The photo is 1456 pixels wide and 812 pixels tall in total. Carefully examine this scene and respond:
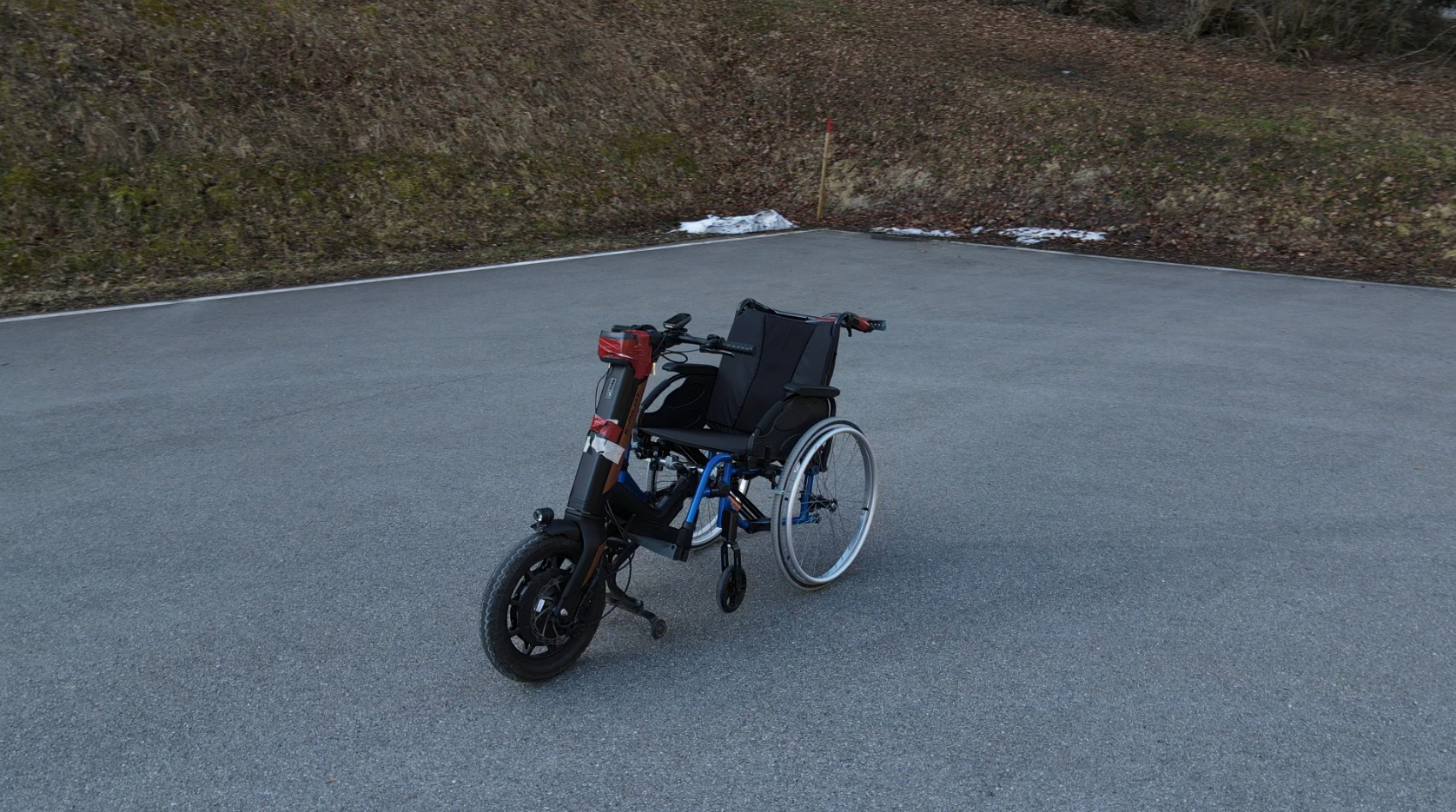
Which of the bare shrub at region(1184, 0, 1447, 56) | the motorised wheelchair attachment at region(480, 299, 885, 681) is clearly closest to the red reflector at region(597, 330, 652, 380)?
the motorised wheelchair attachment at region(480, 299, 885, 681)

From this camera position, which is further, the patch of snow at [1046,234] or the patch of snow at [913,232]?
the patch of snow at [913,232]

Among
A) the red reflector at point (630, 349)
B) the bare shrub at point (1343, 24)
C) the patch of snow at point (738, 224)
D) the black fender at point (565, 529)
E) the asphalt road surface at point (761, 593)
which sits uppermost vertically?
the bare shrub at point (1343, 24)

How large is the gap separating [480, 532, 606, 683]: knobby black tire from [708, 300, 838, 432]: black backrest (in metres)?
1.19

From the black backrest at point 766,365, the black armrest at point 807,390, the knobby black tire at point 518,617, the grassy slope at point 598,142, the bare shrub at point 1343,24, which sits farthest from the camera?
the bare shrub at point 1343,24

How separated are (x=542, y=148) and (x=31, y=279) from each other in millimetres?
7430

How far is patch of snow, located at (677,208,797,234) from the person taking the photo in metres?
14.9

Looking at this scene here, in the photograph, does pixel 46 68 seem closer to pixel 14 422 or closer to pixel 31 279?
pixel 31 279

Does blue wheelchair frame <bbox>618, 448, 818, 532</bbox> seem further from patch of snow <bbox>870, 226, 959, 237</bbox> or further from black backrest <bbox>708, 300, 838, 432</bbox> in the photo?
patch of snow <bbox>870, 226, 959, 237</bbox>

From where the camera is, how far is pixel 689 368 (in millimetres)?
4793

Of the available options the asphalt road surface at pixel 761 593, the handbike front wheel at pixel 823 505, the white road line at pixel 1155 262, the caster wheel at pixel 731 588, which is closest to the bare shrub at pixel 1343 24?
the white road line at pixel 1155 262

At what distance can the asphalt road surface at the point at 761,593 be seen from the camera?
354cm

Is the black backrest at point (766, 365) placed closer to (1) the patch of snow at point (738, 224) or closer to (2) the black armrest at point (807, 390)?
(2) the black armrest at point (807, 390)

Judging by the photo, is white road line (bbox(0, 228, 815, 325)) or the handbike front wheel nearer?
the handbike front wheel

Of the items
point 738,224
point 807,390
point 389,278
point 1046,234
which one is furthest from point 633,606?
point 1046,234
